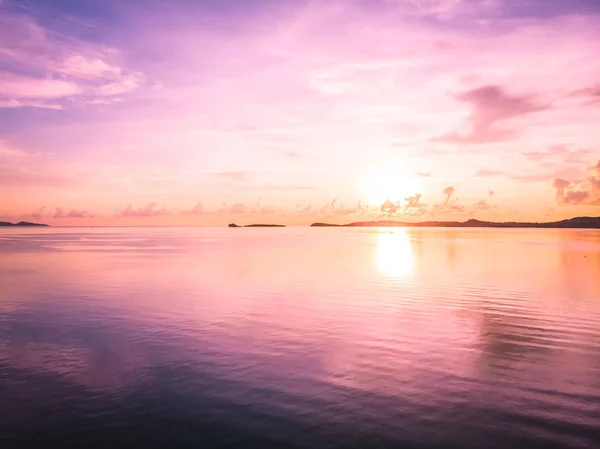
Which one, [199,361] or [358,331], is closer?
[199,361]

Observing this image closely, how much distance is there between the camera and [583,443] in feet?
48.3

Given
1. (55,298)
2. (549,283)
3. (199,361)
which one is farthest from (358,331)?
(549,283)

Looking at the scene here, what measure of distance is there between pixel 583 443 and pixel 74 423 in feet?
57.7

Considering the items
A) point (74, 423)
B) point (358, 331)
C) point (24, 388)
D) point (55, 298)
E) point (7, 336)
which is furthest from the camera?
point (55, 298)

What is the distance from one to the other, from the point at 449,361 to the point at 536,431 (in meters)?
8.02

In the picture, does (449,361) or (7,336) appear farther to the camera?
(7,336)

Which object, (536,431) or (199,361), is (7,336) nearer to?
(199,361)

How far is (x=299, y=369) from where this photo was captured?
2214 cm

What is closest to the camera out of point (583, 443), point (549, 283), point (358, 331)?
point (583, 443)

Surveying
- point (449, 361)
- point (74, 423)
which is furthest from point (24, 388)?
point (449, 361)

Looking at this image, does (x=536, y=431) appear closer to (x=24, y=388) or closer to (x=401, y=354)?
(x=401, y=354)

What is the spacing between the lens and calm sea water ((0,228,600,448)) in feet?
51.3

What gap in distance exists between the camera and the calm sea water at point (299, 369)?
15641 millimetres

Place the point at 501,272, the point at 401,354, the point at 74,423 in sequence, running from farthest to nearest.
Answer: the point at 501,272 → the point at 401,354 → the point at 74,423
